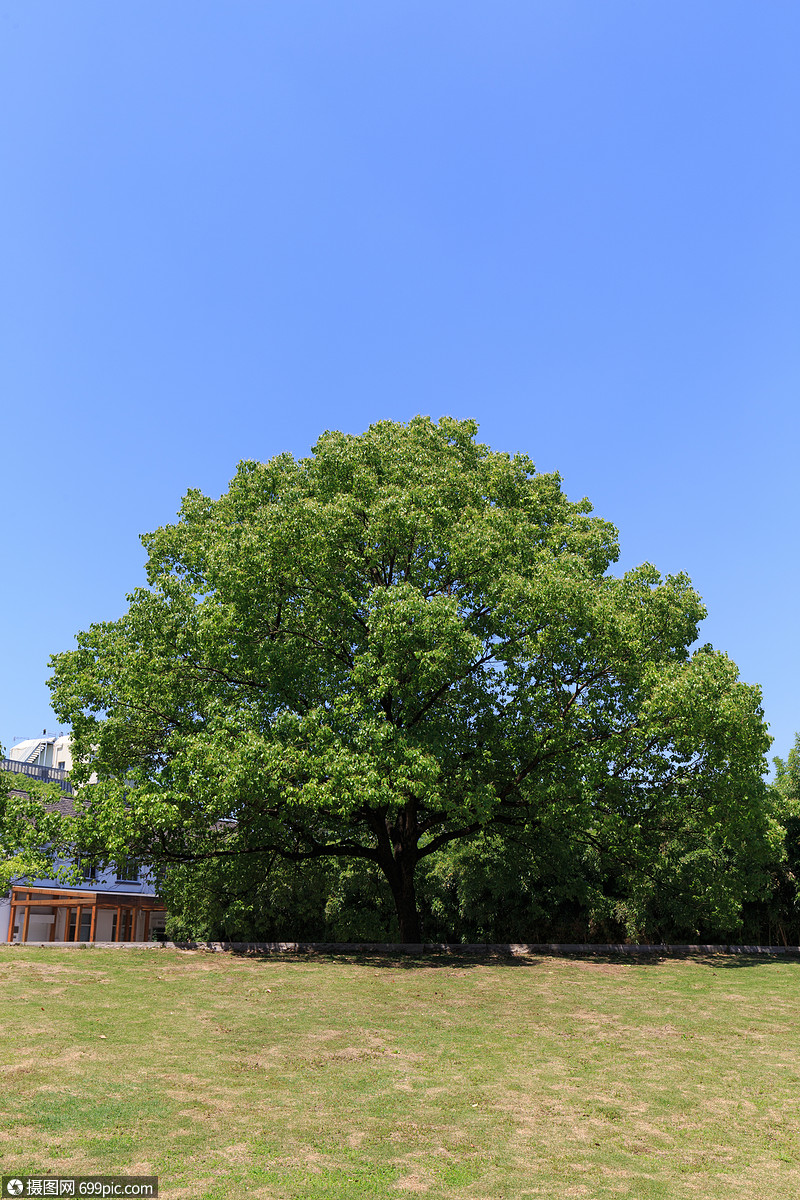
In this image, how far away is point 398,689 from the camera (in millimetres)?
24266

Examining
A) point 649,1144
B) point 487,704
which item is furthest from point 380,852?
point 649,1144

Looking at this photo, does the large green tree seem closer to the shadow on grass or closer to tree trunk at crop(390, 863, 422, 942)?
tree trunk at crop(390, 863, 422, 942)

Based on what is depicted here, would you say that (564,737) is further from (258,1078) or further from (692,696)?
Result: (258,1078)

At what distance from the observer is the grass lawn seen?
8906 millimetres

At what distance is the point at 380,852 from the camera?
2830cm

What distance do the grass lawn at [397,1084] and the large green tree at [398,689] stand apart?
16.9 ft

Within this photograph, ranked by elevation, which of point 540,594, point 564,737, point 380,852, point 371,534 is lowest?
point 380,852

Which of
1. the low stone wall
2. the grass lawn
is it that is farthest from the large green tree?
the grass lawn

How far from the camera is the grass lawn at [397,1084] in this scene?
8906 mm

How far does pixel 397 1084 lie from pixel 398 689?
12.7 m

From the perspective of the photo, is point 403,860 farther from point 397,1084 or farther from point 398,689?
point 397,1084

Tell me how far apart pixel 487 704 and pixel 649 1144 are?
16.9 metres

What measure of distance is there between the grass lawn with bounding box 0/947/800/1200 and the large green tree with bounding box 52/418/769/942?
203 inches

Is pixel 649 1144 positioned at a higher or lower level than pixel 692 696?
lower
